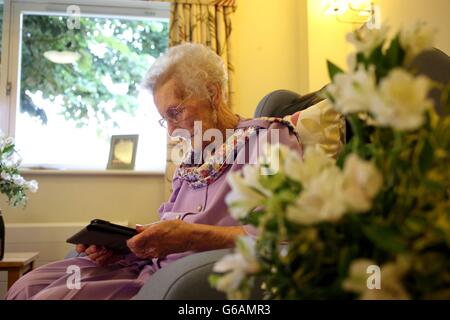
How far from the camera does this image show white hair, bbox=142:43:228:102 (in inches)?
45.9

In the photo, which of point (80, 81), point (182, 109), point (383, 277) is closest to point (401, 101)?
point (383, 277)

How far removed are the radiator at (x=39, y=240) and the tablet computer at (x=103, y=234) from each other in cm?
130

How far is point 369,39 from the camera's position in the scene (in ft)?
1.28

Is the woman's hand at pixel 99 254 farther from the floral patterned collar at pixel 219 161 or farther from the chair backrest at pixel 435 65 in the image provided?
the chair backrest at pixel 435 65

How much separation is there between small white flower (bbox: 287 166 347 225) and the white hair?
885 mm

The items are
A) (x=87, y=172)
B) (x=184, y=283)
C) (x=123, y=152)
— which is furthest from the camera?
(x=123, y=152)

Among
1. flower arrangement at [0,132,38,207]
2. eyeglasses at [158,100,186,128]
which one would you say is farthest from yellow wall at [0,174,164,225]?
eyeglasses at [158,100,186,128]

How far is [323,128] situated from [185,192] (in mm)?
465

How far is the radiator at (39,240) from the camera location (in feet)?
6.89

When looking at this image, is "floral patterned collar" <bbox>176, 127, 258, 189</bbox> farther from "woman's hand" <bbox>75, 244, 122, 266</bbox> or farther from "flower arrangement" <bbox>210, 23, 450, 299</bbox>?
"flower arrangement" <bbox>210, 23, 450, 299</bbox>

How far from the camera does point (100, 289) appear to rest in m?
0.85

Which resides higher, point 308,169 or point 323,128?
point 323,128

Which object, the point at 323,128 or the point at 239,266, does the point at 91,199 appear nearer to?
the point at 323,128

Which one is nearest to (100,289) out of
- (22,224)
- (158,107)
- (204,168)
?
(204,168)
